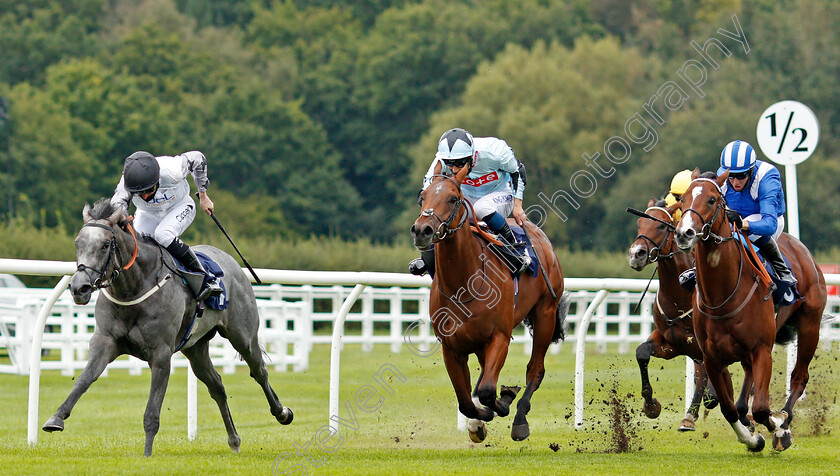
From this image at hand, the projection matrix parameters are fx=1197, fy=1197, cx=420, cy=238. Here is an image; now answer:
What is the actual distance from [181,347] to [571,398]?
16.7 feet

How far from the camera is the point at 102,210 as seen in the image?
6355 mm

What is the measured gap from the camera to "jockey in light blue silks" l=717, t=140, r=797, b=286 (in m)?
7.15

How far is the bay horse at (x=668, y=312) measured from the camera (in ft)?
25.6

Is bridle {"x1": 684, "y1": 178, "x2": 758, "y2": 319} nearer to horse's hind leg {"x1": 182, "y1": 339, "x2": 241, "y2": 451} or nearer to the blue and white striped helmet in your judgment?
the blue and white striped helmet

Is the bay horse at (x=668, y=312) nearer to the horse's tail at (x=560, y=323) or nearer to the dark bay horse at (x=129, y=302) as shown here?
the horse's tail at (x=560, y=323)

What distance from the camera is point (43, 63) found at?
44.8m

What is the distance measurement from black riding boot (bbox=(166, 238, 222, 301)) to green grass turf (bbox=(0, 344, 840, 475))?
3.01 ft

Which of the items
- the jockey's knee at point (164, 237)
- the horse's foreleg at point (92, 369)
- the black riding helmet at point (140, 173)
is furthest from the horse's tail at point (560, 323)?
the horse's foreleg at point (92, 369)

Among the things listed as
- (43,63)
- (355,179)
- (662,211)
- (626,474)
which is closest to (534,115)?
(355,179)

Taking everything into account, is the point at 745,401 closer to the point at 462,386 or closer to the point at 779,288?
the point at 779,288

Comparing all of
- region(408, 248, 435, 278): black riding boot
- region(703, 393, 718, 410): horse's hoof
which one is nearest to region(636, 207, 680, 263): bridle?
region(703, 393, 718, 410): horse's hoof

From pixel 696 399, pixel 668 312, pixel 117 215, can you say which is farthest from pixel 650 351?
pixel 117 215

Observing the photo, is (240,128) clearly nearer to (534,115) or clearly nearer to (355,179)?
(355,179)

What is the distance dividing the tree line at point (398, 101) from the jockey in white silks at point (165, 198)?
79.6 feet
